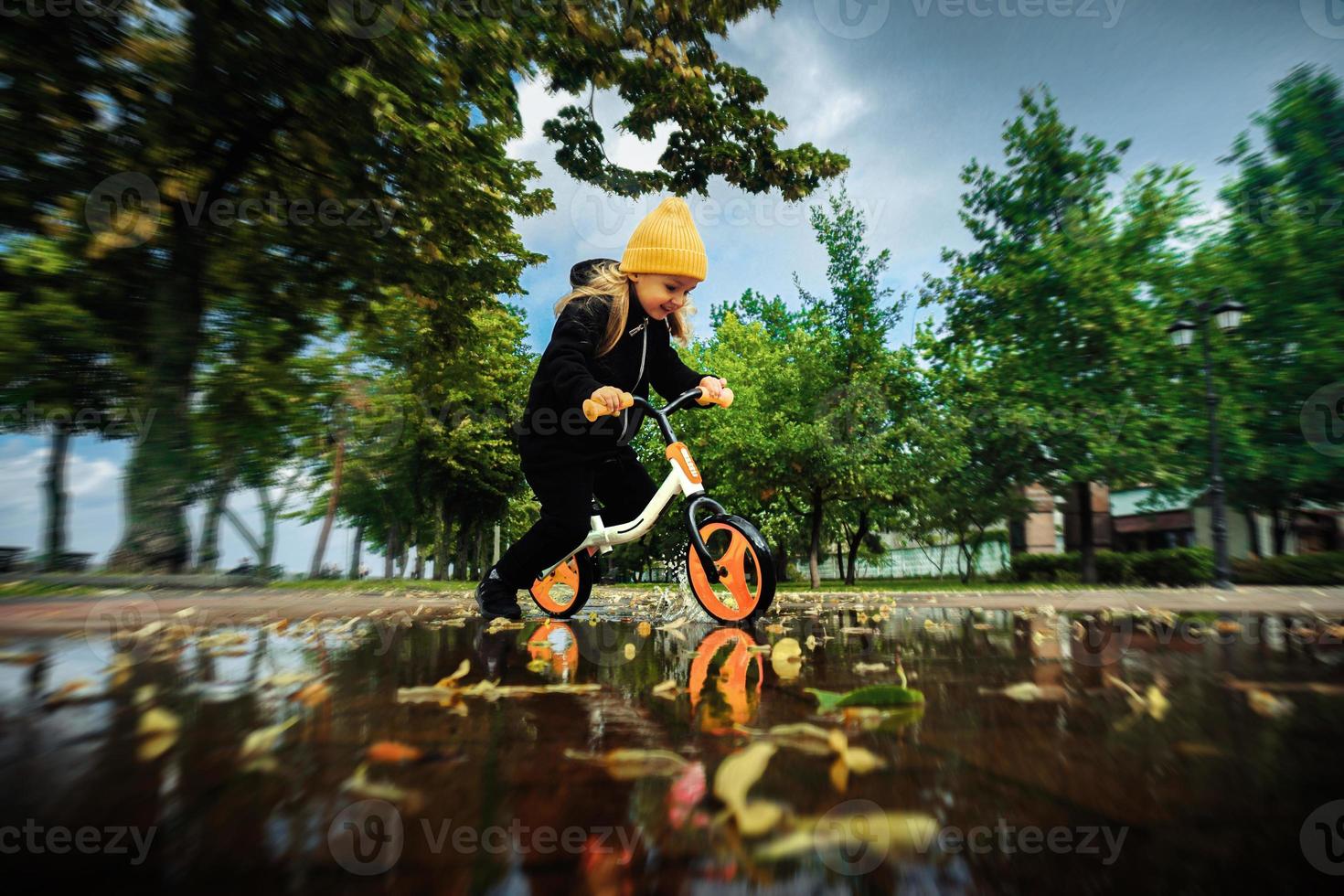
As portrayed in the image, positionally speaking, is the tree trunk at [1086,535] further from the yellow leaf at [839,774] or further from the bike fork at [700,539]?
the yellow leaf at [839,774]

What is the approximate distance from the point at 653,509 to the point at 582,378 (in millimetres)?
1069

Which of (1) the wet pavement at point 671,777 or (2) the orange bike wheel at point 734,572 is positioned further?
(2) the orange bike wheel at point 734,572

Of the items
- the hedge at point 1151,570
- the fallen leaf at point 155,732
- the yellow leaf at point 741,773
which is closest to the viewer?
the yellow leaf at point 741,773

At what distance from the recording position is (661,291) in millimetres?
4289

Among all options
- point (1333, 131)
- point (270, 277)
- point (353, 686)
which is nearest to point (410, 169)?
point (270, 277)

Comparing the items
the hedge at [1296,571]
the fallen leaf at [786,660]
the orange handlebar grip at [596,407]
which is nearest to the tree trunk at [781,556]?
the hedge at [1296,571]

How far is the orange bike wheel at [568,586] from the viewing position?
4.94 m

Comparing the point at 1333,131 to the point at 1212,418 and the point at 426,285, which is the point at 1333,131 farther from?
the point at 426,285

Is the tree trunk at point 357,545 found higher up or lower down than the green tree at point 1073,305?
lower down

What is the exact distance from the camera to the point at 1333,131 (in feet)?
61.8

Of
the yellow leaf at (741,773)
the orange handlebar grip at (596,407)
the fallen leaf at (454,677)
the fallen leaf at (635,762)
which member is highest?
the orange handlebar grip at (596,407)

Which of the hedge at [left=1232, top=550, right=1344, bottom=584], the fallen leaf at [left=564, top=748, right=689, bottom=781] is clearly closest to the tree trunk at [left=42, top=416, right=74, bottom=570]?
the fallen leaf at [left=564, top=748, right=689, bottom=781]

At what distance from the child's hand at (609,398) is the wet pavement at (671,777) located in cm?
157

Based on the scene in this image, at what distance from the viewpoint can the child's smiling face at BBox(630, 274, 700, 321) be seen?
427 centimetres
